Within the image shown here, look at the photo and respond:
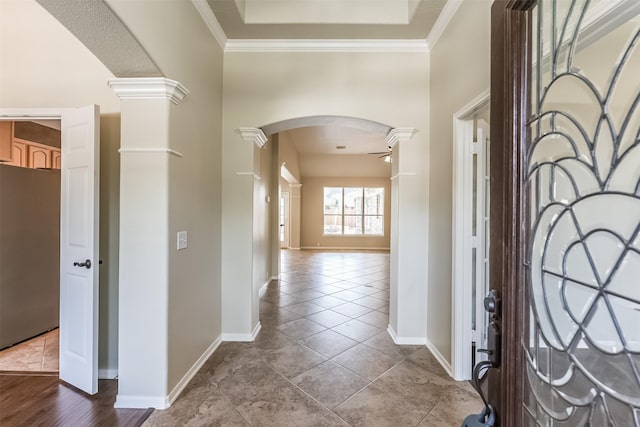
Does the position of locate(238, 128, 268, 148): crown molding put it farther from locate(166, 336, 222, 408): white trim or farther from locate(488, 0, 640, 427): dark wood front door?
locate(488, 0, 640, 427): dark wood front door

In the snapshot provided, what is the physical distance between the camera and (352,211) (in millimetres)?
10820

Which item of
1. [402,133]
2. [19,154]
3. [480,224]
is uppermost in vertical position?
[402,133]

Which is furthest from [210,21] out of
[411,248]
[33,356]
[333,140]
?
[333,140]

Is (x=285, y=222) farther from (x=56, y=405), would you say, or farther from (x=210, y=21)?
(x=56, y=405)

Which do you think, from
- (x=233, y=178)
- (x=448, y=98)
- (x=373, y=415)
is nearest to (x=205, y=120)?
(x=233, y=178)

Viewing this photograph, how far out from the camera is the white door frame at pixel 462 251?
85.9 inches

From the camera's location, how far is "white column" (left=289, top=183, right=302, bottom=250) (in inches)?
412

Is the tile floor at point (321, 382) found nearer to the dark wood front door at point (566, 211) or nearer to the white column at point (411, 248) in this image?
the white column at point (411, 248)

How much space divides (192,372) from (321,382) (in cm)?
107

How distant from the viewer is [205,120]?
8.01 feet

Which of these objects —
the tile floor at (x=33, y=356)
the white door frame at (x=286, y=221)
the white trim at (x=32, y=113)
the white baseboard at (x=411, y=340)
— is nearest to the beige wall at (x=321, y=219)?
the white door frame at (x=286, y=221)

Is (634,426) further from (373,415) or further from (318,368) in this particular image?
(318,368)

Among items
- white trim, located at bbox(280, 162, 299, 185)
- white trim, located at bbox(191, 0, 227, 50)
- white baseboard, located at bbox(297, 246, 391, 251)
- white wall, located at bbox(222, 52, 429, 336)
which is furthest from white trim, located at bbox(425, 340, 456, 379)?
white baseboard, located at bbox(297, 246, 391, 251)

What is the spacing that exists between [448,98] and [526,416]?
7.54 feet
